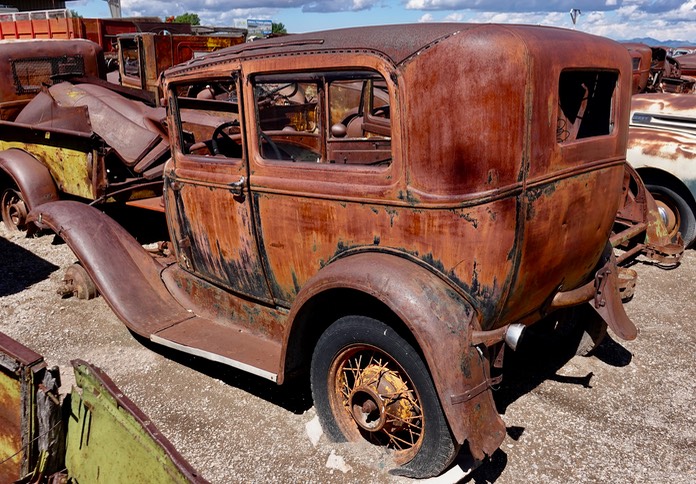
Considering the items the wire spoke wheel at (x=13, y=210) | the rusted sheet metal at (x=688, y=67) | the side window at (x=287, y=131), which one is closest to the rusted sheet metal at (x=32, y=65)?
the wire spoke wheel at (x=13, y=210)

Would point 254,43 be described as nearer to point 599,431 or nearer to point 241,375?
point 241,375

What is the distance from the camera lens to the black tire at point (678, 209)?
5859 millimetres

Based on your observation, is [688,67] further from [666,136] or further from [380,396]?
[380,396]

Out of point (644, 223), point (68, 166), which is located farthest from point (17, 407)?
point (644, 223)

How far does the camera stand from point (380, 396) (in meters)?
2.64

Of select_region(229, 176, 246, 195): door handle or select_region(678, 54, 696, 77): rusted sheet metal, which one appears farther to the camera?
select_region(678, 54, 696, 77): rusted sheet metal

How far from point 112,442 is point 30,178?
15.3ft

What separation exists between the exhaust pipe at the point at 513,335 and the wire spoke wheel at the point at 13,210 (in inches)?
231

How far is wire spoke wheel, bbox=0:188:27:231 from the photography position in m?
6.47

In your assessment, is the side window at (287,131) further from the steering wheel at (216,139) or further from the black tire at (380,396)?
the black tire at (380,396)

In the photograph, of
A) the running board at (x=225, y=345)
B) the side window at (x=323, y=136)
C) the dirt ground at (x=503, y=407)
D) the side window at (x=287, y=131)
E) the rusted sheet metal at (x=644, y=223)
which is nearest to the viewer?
the dirt ground at (x=503, y=407)

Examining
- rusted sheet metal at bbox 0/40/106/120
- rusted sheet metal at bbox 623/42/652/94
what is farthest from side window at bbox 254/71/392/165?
rusted sheet metal at bbox 623/42/652/94

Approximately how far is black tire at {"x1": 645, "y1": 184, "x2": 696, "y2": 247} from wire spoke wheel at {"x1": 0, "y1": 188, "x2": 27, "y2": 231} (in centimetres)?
682

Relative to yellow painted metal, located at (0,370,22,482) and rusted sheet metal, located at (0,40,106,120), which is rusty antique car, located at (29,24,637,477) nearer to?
yellow painted metal, located at (0,370,22,482)
